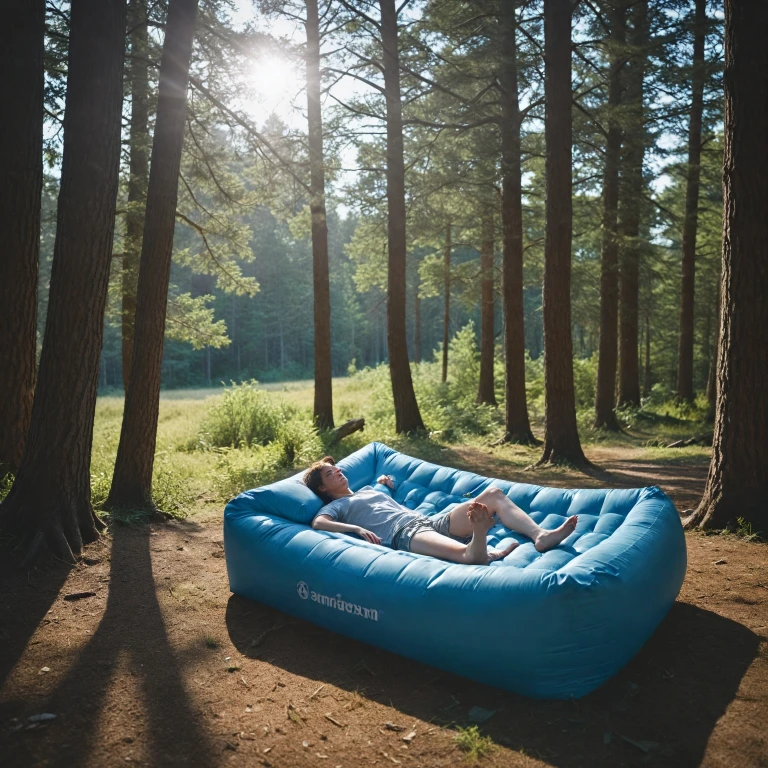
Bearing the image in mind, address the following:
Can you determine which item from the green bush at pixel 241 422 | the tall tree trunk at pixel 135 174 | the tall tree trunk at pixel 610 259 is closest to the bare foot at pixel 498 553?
the green bush at pixel 241 422

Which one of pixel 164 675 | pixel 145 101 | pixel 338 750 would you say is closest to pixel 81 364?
pixel 164 675

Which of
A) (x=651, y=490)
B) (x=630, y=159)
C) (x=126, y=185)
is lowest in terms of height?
(x=651, y=490)

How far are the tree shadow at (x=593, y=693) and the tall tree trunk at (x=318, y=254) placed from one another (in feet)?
28.3

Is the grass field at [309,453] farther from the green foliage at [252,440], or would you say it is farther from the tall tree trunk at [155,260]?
the tall tree trunk at [155,260]

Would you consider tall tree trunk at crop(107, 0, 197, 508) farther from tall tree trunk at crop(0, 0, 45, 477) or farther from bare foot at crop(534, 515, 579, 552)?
bare foot at crop(534, 515, 579, 552)

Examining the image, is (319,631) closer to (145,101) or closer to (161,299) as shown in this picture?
(161,299)

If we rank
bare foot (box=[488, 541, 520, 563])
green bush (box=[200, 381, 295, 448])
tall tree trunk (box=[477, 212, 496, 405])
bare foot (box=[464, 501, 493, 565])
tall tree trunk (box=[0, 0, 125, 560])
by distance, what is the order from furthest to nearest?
1. tall tree trunk (box=[477, 212, 496, 405])
2. green bush (box=[200, 381, 295, 448])
3. tall tree trunk (box=[0, 0, 125, 560])
4. bare foot (box=[488, 541, 520, 563])
5. bare foot (box=[464, 501, 493, 565])

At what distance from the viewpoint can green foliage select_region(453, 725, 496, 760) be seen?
2732mm

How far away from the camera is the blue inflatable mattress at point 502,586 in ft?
10.2

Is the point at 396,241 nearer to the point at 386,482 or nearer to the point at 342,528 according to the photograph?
the point at 386,482

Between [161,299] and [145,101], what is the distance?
5.95 m

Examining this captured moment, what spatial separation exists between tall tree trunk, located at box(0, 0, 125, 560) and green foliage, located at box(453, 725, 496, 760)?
3755 mm

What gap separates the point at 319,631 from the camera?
4.10 metres

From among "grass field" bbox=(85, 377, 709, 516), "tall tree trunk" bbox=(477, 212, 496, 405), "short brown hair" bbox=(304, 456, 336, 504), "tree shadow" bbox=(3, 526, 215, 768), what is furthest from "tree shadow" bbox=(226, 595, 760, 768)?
"tall tree trunk" bbox=(477, 212, 496, 405)
